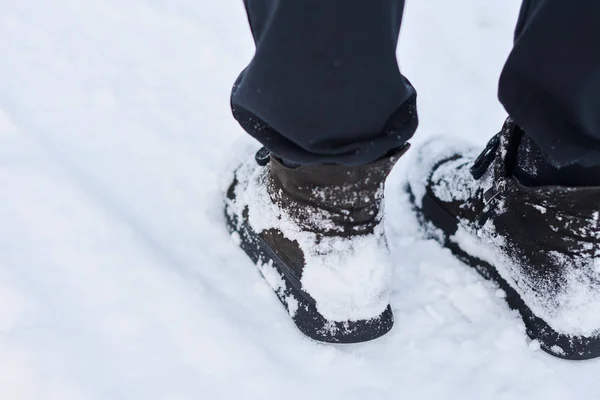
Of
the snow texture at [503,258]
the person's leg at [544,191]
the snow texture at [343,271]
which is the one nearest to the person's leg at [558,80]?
the person's leg at [544,191]

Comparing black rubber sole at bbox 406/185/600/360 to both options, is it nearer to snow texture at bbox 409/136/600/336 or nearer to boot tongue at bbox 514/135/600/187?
snow texture at bbox 409/136/600/336

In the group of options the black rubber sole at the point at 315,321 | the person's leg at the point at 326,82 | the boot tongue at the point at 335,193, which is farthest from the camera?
the black rubber sole at the point at 315,321

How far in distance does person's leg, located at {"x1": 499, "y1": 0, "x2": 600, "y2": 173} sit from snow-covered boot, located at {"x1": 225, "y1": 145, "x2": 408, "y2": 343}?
0.21 m

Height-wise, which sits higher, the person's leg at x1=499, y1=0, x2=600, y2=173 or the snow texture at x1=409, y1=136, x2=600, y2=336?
the person's leg at x1=499, y1=0, x2=600, y2=173

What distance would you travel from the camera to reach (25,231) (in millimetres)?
1027

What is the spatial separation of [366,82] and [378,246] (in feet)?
1.01

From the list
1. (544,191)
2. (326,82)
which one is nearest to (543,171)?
(544,191)

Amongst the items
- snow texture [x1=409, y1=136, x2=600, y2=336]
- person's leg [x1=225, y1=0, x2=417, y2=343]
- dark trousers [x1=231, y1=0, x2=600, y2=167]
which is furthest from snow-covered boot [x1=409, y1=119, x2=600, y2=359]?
person's leg [x1=225, y1=0, x2=417, y2=343]

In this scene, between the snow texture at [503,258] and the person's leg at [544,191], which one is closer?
the person's leg at [544,191]

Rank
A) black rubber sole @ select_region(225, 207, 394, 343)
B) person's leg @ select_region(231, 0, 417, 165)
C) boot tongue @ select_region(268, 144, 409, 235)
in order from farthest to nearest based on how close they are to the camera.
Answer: black rubber sole @ select_region(225, 207, 394, 343)
boot tongue @ select_region(268, 144, 409, 235)
person's leg @ select_region(231, 0, 417, 165)

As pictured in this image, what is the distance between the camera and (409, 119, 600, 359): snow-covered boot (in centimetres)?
89

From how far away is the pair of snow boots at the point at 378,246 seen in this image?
87 centimetres

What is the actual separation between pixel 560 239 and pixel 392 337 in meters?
0.34

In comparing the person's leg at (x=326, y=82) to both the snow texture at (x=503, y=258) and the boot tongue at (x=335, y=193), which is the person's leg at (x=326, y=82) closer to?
the boot tongue at (x=335, y=193)
